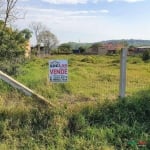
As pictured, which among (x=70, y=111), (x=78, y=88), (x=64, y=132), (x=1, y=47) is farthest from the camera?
(x=1, y=47)

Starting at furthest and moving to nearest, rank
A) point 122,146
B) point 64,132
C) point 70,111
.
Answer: point 70,111 → point 64,132 → point 122,146

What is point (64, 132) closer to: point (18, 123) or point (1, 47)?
point (18, 123)

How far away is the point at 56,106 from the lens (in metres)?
6.53

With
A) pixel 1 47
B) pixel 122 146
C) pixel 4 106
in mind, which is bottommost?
pixel 122 146

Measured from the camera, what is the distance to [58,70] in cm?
669

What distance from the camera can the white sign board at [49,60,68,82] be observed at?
6668mm

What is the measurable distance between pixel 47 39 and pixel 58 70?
73527 millimetres

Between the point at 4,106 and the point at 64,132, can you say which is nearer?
the point at 64,132

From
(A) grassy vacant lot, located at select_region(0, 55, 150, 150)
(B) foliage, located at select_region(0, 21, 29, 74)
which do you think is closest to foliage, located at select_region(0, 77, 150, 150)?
(A) grassy vacant lot, located at select_region(0, 55, 150, 150)

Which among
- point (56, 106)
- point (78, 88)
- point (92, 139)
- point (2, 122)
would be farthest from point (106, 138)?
point (78, 88)

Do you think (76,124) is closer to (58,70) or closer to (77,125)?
(77,125)

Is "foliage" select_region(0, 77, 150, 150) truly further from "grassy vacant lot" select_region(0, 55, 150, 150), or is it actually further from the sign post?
the sign post

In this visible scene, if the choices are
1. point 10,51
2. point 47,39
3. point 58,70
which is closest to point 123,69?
point 58,70

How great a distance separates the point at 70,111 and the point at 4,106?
1.22 meters
